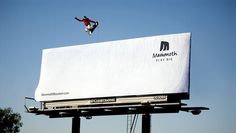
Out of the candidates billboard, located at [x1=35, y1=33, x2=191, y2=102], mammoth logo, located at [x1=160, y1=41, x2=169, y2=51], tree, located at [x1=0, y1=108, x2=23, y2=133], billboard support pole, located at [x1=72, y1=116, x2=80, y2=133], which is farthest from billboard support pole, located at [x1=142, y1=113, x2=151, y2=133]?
tree, located at [x1=0, y1=108, x2=23, y2=133]

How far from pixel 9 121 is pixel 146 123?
1427 inches

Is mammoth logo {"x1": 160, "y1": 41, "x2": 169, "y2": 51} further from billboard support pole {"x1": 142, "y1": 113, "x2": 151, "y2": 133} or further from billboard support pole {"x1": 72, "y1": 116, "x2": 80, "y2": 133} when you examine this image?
billboard support pole {"x1": 72, "y1": 116, "x2": 80, "y2": 133}

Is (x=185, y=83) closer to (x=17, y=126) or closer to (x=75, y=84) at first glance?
(x=75, y=84)

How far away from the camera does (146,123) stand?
71.2 ft

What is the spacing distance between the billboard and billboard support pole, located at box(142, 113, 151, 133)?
1135 millimetres

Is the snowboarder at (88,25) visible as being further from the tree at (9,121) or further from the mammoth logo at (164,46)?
the tree at (9,121)

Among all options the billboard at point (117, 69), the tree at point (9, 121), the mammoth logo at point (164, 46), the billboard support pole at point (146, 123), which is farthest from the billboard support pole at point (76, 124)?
the tree at point (9, 121)

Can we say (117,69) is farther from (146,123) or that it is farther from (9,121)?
(9,121)

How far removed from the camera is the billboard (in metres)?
21.4

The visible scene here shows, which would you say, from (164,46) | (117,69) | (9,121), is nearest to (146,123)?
(117,69)

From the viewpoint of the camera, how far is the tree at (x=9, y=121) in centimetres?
5378

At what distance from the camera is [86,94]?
24.2 m

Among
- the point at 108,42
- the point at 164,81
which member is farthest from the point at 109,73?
the point at 164,81

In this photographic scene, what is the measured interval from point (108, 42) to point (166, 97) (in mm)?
4651
